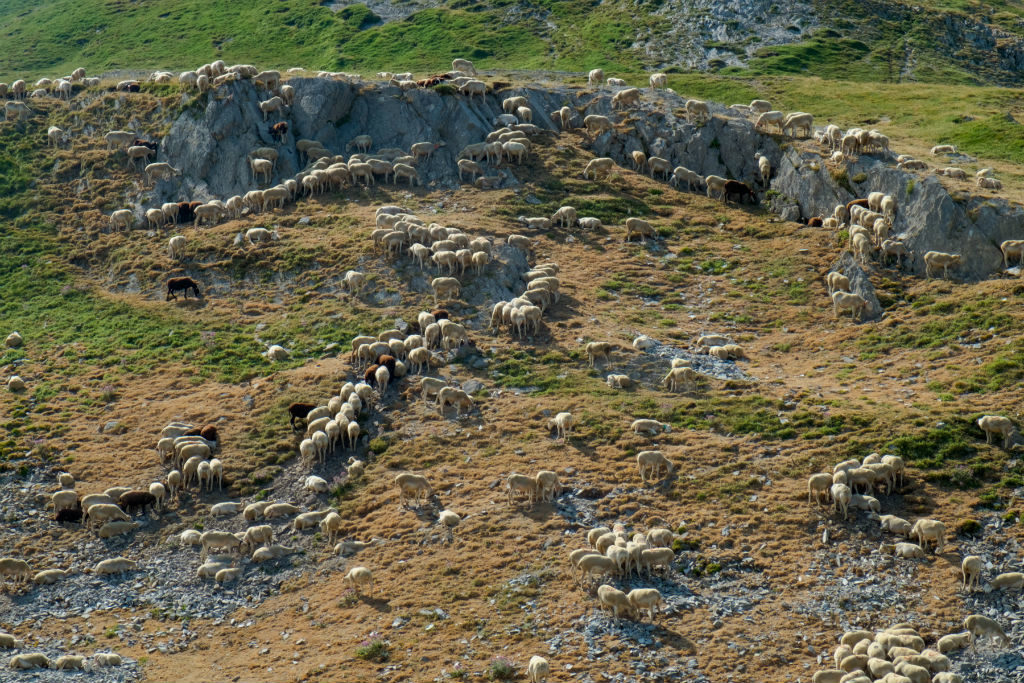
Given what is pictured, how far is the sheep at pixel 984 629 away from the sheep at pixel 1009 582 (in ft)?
5.79

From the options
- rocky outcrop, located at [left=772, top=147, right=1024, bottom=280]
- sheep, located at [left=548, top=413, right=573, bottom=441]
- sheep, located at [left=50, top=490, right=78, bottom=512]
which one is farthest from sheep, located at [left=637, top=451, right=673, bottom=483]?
sheep, located at [left=50, top=490, right=78, bottom=512]

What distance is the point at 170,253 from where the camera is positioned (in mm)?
52781

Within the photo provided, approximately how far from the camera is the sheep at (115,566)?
33.0 meters

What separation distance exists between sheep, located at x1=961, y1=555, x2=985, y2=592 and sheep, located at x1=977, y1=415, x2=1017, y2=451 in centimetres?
620

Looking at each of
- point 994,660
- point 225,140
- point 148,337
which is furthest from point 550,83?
point 994,660

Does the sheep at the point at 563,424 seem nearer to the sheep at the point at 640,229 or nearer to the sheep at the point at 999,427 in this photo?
the sheep at the point at 999,427

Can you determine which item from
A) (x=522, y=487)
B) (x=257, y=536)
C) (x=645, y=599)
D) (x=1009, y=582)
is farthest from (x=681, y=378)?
(x=257, y=536)

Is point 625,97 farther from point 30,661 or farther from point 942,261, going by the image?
point 30,661

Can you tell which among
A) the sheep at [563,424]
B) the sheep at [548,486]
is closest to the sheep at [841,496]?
the sheep at [548,486]

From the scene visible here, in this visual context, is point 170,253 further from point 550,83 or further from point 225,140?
point 550,83

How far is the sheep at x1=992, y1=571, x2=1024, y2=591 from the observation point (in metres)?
27.0

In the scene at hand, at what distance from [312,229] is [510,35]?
45.6 meters

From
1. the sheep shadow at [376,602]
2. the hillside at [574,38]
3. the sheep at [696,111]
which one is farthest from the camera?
the hillside at [574,38]

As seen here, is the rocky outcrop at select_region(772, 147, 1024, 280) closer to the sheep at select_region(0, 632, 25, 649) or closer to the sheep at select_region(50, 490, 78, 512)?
the sheep at select_region(50, 490, 78, 512)
